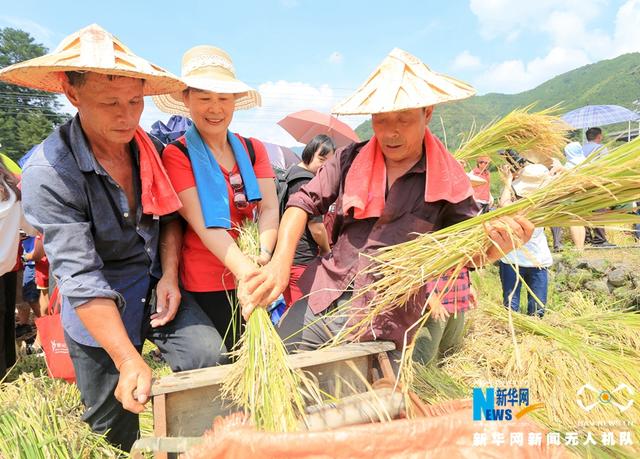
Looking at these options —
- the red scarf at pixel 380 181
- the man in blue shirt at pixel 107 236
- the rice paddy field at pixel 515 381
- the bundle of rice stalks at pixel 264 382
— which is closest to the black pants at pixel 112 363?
the man in blue shirt at pixel 107 236

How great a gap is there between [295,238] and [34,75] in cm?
112

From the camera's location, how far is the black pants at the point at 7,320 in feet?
8.59

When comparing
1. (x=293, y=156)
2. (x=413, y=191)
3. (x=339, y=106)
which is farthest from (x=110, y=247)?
(x=293, y=156)

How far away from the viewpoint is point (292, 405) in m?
1.23

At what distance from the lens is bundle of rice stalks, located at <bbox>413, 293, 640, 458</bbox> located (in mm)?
1821

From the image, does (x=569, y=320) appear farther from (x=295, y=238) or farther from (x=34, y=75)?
(x=34, y=75)

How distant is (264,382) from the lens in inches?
48.1

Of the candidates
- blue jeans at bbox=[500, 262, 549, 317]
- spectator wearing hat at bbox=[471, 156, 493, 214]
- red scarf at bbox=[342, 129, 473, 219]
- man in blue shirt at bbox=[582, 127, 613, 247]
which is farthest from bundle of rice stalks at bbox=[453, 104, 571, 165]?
man in blue shirt at bbox=[582, 127, 613, 247]

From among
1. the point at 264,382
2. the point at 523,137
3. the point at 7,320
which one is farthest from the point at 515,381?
the point at 7,320

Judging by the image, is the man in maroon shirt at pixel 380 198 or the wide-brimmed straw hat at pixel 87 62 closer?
the wide-brimmed straw hat at pixel 87 62

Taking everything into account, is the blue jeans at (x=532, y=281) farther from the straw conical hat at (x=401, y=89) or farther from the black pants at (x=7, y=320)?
the black pants at (x=7, y=320)

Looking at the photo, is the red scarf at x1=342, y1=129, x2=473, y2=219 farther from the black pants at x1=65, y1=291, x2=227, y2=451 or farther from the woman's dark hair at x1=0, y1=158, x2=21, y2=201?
the woman's dark hair at x1=0, y1=158, x2=21, y2=201

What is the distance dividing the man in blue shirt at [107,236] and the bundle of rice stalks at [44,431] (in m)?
0.09

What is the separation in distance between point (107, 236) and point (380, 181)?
1.08 meters
